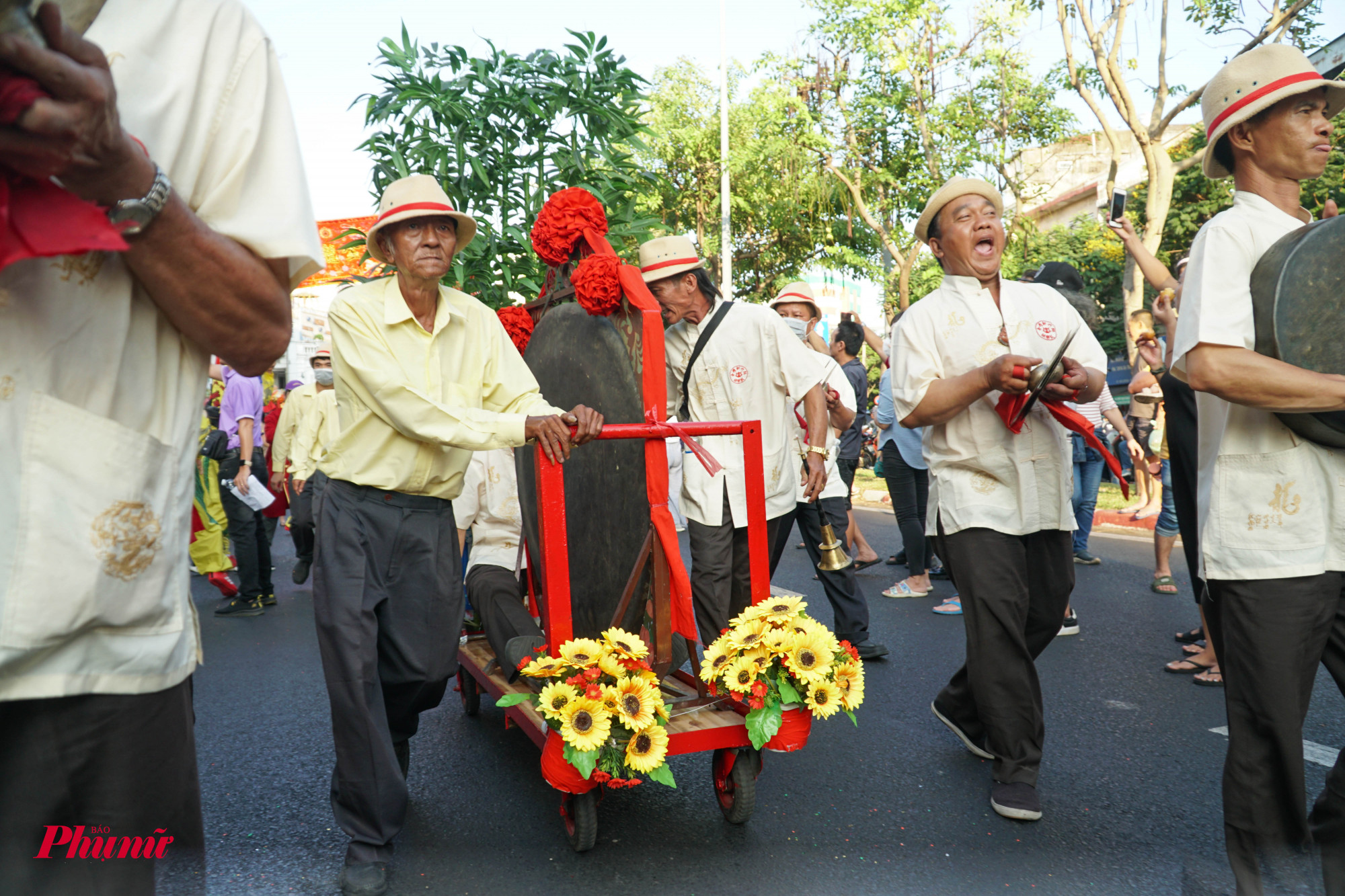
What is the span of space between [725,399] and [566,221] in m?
1.32

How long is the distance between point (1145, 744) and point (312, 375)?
7.82 meters

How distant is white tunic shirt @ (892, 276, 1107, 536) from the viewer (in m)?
3.70

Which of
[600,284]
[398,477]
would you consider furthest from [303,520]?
[398,477]

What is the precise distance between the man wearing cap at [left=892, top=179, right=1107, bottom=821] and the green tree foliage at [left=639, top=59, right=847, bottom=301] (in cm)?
1939

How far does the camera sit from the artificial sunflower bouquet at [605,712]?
302 centimetres

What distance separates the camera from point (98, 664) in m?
1.12

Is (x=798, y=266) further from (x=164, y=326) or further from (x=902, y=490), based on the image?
(x=164, y=326)

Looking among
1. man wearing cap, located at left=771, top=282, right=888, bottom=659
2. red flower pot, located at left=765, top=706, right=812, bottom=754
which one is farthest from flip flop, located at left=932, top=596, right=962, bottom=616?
red flower pot, located at left=765, top=706, right=812, bottom=754

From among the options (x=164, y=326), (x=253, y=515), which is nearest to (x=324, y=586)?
(x=164, y=326)

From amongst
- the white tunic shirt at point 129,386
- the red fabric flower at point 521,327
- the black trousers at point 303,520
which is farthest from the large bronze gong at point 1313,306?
the black trousers at point 303,520

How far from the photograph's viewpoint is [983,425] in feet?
12.4

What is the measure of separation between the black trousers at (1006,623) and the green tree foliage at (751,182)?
19.8m

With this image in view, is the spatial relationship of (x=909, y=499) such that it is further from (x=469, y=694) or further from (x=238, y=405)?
(x=238, y=405)

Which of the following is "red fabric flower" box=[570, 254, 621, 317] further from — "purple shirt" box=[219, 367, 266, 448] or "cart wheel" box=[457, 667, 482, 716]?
"purple shirt" box=[219, 367, 266, 448]
